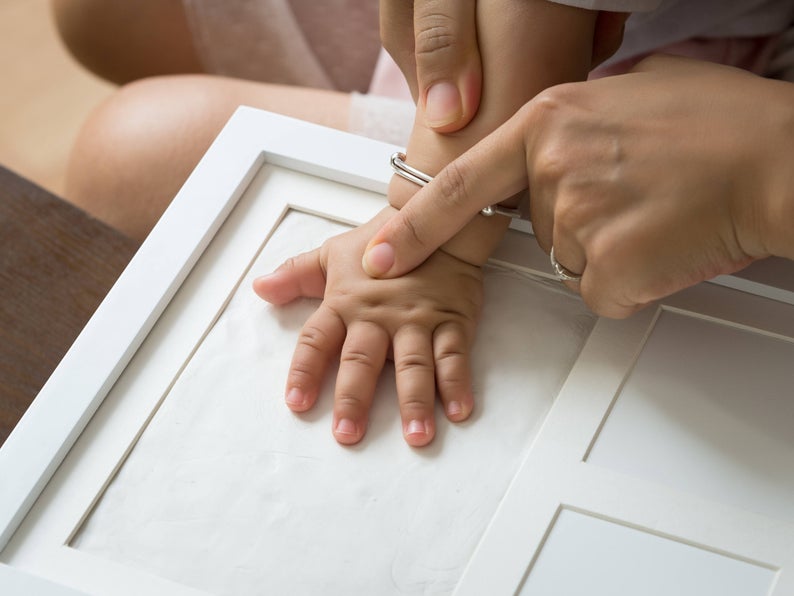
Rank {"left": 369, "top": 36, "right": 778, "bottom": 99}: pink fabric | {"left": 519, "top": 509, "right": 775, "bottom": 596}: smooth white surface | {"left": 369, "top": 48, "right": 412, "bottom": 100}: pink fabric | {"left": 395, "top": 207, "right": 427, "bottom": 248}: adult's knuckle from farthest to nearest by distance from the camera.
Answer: {"left": 369, "top": 48, "right": 412, "bottom": 100}: pink fabric < {"left": 369, "top": 36, "right": 778, "bottom": 99}: pink fabric < {"left": 395, "top": 207, "right": 427, "bottom": 248}: adult's knuckle < {"left": 519, "top": 509, "right": 775, "bottom": 596}: smooth white surface

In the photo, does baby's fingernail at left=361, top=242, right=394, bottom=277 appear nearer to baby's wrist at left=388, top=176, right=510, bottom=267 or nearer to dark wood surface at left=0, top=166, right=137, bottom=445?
baby's wrist at left=388, top=176, right=510, bottom=267

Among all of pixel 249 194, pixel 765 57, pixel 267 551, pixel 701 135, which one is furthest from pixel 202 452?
pixel 765 57

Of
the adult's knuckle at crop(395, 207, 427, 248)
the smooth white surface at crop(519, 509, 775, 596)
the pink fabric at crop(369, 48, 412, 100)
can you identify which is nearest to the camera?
the smooth white surface at crop(519, 509, 775, 596)

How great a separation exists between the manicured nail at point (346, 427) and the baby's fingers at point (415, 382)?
0.09 feet

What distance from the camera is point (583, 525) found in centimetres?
47

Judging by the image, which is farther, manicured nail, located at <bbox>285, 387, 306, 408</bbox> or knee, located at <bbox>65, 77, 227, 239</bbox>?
knee, located at <bbox>65, 77, 227, 239</bbox>

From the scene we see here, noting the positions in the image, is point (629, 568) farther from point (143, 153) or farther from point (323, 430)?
point (143, 153)

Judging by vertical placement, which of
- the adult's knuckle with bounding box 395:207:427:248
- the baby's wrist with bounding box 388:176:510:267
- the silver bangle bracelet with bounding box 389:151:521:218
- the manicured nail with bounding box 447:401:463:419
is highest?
the silver bangle bracelet with bounding box 389:151:521:218

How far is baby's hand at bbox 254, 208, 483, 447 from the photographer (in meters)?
0.52

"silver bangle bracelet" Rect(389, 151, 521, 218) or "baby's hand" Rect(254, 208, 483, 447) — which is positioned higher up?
"silver bangle bracelet" Rect(389, 151, 521, 218)

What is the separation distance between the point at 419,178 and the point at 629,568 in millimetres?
255

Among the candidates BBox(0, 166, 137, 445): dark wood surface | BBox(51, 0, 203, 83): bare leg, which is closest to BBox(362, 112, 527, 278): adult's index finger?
BBox(0, 166, 137, 445): dark wood surface

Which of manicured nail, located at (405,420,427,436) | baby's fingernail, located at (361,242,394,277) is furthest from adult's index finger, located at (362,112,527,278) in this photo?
manicured nail, located at (405,420,427,436)

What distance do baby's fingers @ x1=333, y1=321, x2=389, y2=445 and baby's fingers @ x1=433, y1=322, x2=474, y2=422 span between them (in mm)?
33
